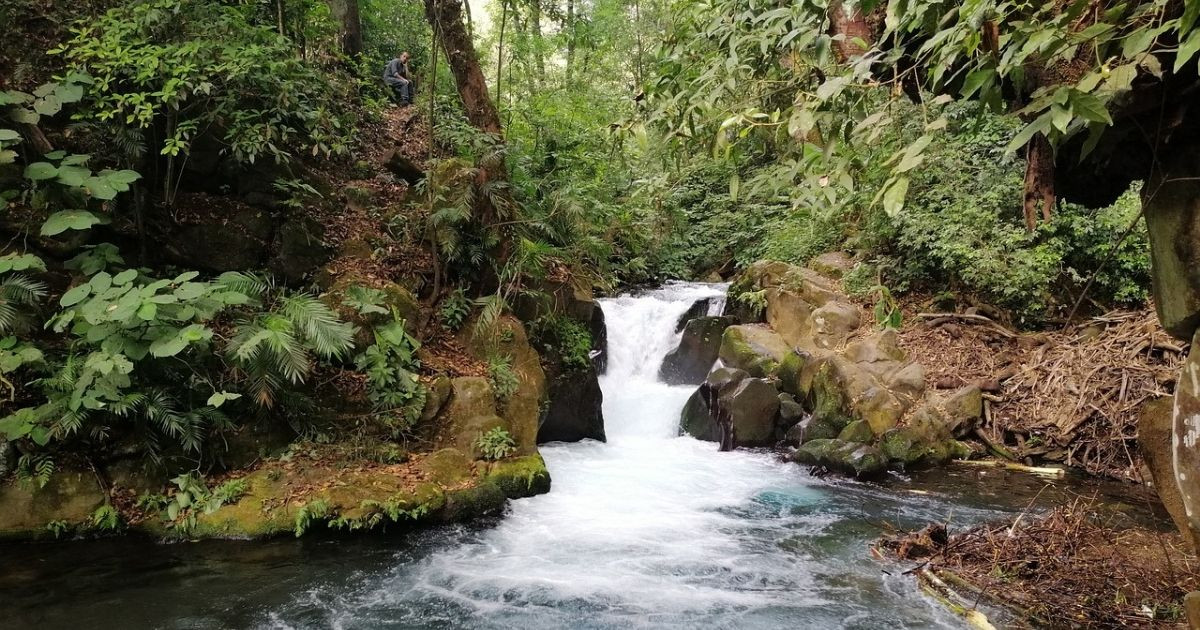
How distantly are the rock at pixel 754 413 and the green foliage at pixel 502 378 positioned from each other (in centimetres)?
373

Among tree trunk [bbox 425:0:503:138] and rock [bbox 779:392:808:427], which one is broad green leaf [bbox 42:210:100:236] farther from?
rock [bbox 779:392:808:427]

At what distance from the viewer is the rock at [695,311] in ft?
43.7

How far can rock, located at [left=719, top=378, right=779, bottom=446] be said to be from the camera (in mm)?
10281

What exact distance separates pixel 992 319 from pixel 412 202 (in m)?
9.26

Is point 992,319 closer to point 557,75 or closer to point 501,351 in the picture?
point 501,351

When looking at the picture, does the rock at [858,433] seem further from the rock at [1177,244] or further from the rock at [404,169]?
the rock at [404,169]

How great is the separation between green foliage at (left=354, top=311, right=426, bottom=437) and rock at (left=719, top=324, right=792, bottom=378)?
6.02m

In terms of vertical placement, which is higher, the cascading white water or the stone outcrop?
the stone outcrop

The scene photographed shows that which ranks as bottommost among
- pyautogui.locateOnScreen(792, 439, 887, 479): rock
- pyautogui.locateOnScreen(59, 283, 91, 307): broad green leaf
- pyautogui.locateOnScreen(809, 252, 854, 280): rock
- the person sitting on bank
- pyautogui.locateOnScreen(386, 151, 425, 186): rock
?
pyautogui.locateOnScreen(792, 439, 887, 479): rock

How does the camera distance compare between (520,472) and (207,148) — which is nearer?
(520,472)

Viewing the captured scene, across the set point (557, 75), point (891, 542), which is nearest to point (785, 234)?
point (557, 75)

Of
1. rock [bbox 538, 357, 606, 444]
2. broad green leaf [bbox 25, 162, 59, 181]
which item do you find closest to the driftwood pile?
rock [bbox 538, 357, 606, 444]

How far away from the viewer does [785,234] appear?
14.9 meters

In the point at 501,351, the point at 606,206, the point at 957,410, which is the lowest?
the point at 957,410
